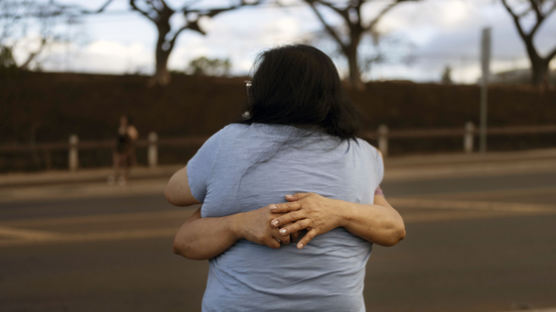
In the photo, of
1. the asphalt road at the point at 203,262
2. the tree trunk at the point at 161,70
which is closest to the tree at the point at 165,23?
the tree trunk at the point at 161,70

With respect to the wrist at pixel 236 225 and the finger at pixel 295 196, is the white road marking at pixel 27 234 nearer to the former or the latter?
the wrist at pixel 236 225

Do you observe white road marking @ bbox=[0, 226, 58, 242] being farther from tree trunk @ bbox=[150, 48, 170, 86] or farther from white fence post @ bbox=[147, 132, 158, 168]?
tree trunk @ bbox=[150, 48, 170, 86]

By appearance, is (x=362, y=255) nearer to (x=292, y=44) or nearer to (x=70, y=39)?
(x=292, y=44)

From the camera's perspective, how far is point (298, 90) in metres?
1.66

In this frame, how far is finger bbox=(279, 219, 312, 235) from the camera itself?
159 cm

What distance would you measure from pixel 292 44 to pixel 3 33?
1322 cm

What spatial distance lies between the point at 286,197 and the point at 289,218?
65 mm

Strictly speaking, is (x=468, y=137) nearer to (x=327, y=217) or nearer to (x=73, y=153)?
(x=73, y=153)

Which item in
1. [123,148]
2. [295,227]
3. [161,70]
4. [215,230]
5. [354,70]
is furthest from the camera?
[354,70]

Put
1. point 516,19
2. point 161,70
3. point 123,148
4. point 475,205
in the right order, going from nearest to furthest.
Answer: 1. point 475,205
2. point 123,148
3. point 161,70
4. point 516,19

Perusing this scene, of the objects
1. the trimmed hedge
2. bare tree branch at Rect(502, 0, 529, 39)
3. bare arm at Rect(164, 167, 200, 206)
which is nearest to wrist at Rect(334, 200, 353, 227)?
bare arm at Rect(164, 167, 200, 206)

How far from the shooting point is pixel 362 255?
178 centimetres

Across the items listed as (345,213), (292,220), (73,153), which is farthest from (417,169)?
(292,220)

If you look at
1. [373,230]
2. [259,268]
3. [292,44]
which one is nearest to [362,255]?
[373,230]
